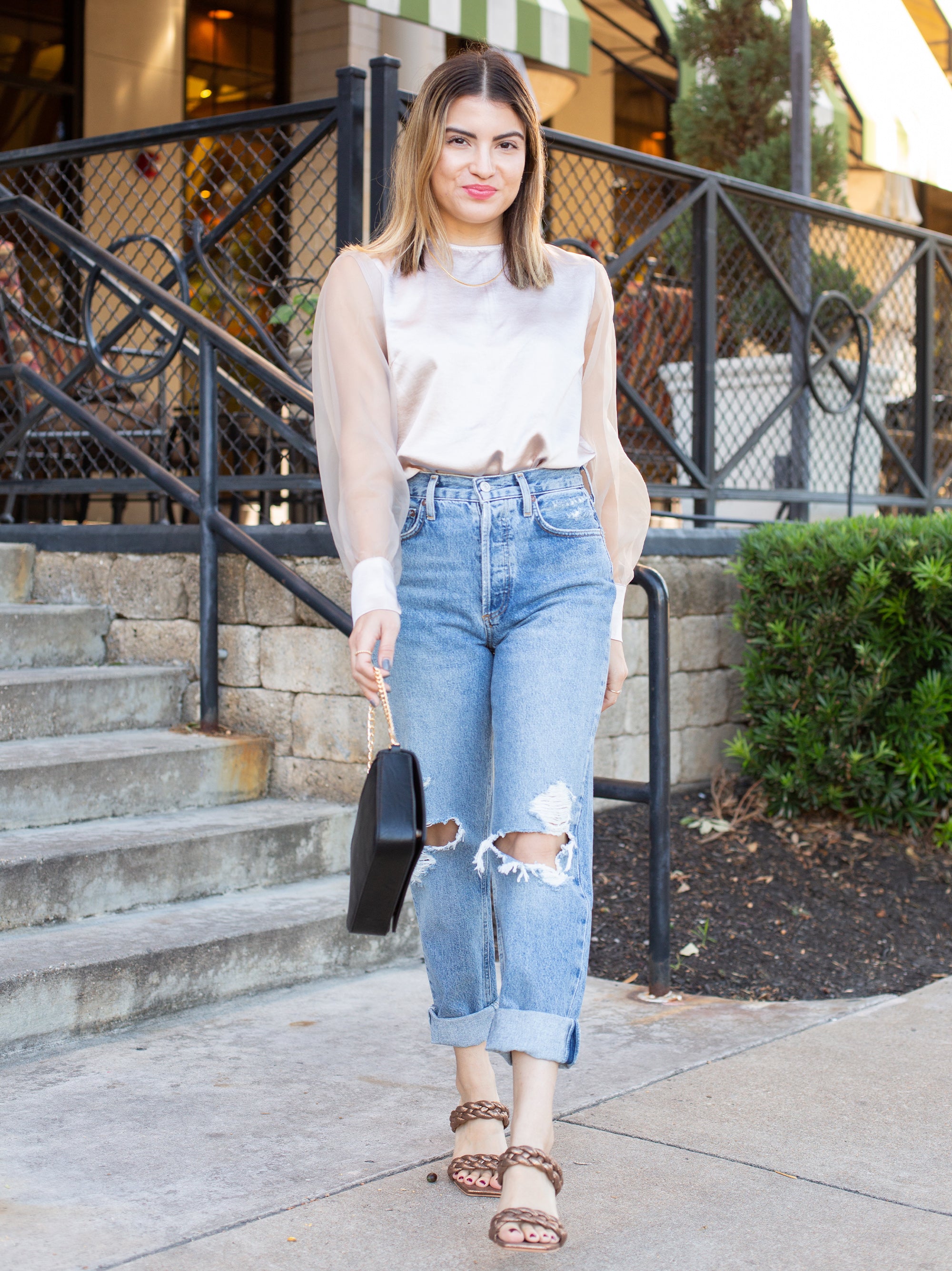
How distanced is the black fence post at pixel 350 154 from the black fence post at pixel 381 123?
0.04m

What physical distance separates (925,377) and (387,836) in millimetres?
5562

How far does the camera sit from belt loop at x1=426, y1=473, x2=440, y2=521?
232cm

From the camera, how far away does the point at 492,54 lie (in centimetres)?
241

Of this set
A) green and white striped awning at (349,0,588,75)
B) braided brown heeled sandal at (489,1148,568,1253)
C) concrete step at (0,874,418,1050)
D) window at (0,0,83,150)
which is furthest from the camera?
window at (0,0,83,150)

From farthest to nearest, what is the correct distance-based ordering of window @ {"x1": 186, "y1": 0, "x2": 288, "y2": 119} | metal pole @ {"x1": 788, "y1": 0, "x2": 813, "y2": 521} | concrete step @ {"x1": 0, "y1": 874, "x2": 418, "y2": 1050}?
window @ {"x1": 186, "y1": 0, "x2": 288, "y2": 119} → metal pole @ {"x1": 788, "y1": 0, "x2": 813, "y2": 521} → concrete step @ {"x1": 0, "y1": 874, "x2": 418, "y2": 1050}

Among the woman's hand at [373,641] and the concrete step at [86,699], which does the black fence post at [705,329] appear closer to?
the concrete step at [86,699]

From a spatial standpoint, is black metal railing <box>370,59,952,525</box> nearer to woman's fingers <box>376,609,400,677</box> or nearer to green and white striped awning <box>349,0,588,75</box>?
green and white striped awning <box>349,0,588,75</box>

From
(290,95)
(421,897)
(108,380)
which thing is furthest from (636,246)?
(290,95)

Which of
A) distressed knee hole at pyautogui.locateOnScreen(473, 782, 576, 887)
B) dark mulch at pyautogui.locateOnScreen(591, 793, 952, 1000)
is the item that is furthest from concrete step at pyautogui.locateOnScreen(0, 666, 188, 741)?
distressed knee hole at pyautogui.locateOnScreen(473, 782, 576, 887)

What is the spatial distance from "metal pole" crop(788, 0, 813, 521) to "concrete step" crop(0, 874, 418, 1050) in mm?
3292

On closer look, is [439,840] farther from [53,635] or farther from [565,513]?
[53,635]

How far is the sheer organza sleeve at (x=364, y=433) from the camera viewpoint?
2273 millimetres

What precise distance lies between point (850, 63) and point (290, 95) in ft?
14.1

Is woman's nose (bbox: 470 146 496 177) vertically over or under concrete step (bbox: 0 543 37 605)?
over
